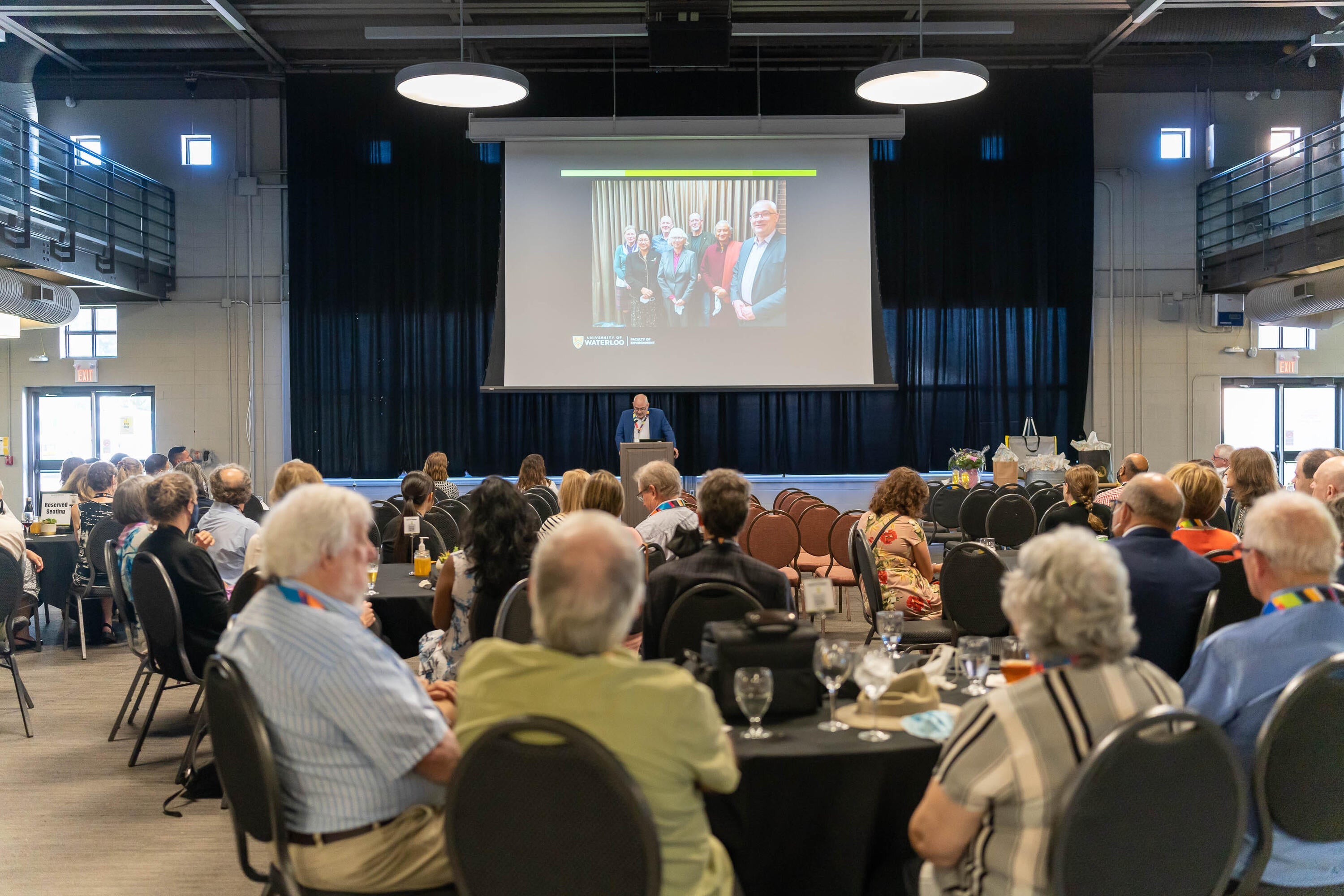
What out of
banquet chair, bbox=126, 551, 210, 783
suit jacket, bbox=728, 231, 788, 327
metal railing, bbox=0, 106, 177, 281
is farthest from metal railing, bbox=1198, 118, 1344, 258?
metal railing, bbox=0, 106, 177, 281

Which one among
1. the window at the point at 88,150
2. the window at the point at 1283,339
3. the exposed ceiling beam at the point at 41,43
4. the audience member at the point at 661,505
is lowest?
the audience member at the point at 661,505

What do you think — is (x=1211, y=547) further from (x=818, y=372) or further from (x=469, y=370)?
(x=469, y=370)

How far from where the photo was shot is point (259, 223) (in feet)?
41.6

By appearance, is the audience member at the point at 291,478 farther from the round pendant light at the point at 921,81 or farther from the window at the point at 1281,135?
the window at the point at 1281,135

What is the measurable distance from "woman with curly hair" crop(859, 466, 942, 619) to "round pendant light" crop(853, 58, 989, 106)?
12.5 ft

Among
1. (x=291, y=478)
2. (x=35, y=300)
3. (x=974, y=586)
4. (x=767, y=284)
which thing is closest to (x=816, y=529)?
(x=974, y=586)

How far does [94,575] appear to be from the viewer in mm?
6492

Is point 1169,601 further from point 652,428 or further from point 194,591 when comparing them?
point 652,428

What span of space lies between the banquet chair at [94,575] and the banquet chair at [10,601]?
3.81 ft

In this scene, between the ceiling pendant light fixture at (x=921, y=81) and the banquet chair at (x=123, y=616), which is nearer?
the banquet chair at (x=123, y=616)

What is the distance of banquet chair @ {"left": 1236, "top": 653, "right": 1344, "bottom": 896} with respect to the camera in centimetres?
194

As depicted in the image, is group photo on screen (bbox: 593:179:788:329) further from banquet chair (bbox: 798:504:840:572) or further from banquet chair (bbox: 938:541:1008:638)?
banquet chair (bbox: 938:541:1008:638)

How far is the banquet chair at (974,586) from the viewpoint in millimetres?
4531

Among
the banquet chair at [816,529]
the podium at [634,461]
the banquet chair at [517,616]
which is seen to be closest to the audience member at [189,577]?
the banquet chair at [517,616]
